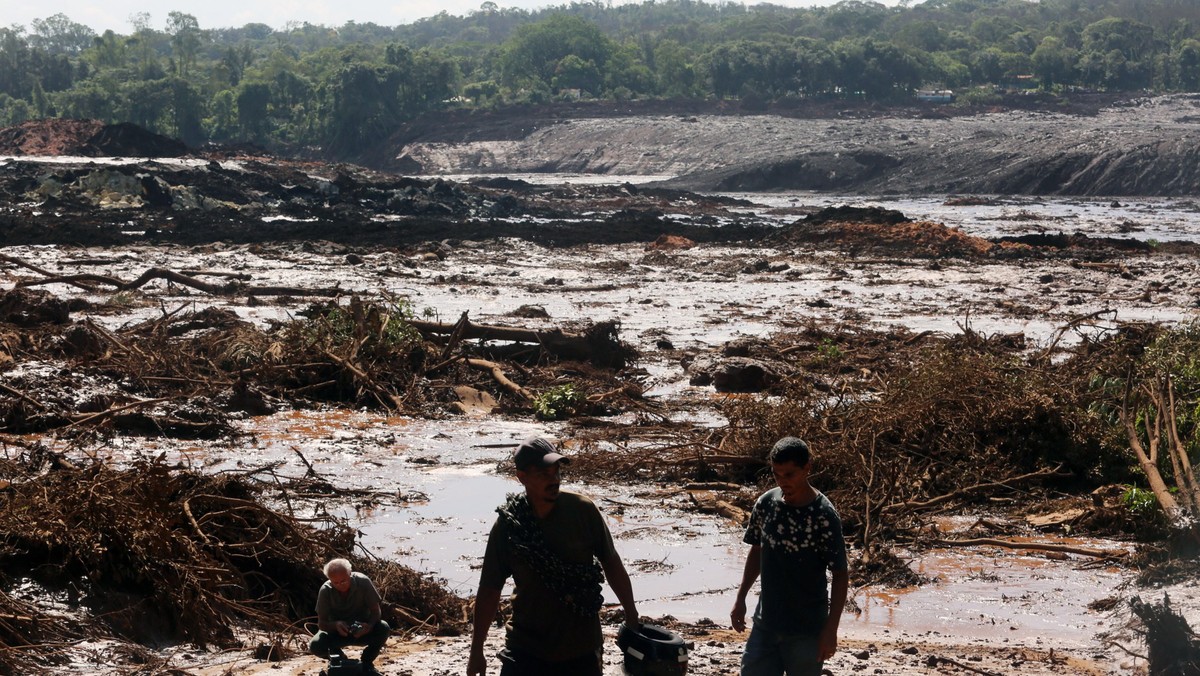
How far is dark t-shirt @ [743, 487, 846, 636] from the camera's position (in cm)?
440

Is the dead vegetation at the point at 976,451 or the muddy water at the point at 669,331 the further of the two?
the dead vegetation at the point at 976,451

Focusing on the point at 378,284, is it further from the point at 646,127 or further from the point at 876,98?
the point at 876,98

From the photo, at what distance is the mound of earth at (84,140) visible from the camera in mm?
59250

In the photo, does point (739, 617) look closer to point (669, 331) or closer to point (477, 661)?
point (477, 661)

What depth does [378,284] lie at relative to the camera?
24.0 m

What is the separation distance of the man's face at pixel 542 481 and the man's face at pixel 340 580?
1051 millimetres

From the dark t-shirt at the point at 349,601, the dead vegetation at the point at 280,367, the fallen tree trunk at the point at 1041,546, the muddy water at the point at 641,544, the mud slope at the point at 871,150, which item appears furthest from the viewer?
the mud slope at the point at 871,150

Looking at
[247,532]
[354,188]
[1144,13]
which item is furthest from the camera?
[1144,13]

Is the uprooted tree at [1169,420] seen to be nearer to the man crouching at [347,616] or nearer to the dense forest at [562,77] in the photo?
the man crouching at [347,616]

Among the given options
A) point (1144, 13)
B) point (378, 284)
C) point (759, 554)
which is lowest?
point (378, 284)

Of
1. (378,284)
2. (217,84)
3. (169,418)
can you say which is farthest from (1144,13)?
(169,418)

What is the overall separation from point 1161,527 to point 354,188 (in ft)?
134

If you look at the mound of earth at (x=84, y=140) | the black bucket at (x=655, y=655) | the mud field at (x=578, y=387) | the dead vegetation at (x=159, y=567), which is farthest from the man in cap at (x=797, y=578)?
the mound of earth at (x=84, y=140)

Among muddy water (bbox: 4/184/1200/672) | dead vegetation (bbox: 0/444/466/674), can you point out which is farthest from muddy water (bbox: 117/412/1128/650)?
dead vegetation (bbox: 0/444/466/674)
